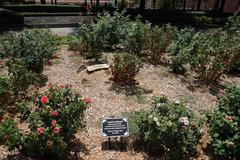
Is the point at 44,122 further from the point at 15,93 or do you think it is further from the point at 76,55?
the point at 76,55

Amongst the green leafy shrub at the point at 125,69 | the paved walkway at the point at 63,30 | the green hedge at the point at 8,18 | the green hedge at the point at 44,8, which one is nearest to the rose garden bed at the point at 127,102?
the green leafy shrub at the point at 125,69

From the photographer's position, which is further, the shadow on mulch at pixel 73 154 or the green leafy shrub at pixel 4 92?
the green leafy shrub at pixel 4 92

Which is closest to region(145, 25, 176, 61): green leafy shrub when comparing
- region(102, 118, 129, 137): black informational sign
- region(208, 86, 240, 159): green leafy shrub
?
region(208, 86, 240, 159): green leafy shrub

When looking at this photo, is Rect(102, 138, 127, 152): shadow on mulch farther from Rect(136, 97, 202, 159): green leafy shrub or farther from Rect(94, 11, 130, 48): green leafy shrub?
Rect(94, 11, 130, 48): green leafy shrub

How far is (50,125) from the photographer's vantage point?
654 cm

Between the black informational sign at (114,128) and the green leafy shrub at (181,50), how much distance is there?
4.63m

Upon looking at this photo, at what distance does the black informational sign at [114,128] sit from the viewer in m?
6.94

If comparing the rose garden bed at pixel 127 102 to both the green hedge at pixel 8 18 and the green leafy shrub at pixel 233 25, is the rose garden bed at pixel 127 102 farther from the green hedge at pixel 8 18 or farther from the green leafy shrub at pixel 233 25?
the green hedge at pixel 8 18

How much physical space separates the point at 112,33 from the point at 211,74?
14.9ft

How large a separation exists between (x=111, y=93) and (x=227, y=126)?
371cm

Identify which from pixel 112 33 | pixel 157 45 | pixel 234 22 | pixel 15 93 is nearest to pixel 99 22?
pixel 112 33

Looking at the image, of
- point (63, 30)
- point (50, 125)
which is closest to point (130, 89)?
point (50, 125)

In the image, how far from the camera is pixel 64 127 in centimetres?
668

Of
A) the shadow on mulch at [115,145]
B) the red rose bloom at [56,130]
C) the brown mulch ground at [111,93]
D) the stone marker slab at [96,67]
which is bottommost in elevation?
the shadow on mulch at [115,145]
